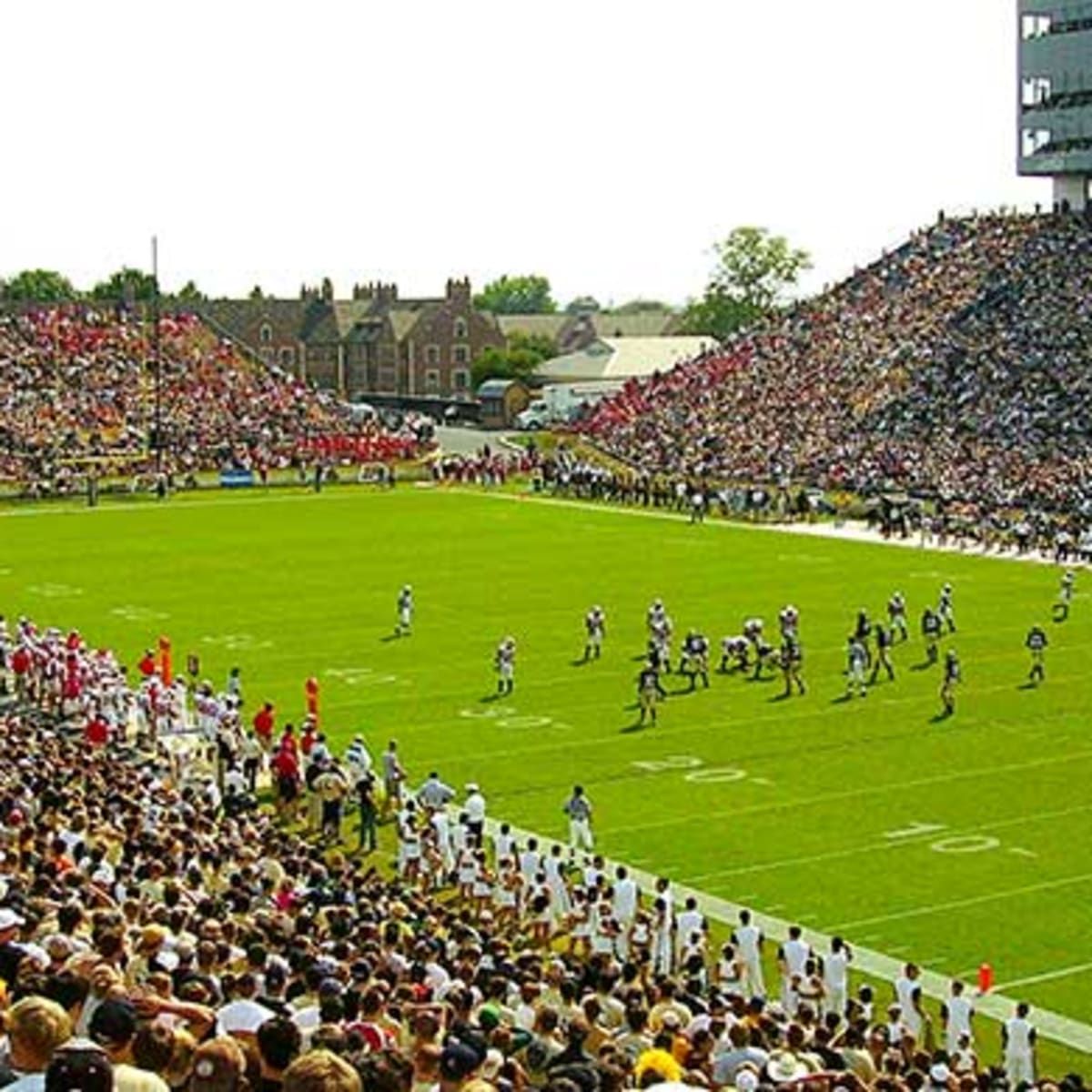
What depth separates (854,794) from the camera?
22.3 m

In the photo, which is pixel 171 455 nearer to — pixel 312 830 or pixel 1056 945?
pixel 312 830

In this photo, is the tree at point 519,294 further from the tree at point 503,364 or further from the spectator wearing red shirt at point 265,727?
the spectator wearing red shirt at point 265,727

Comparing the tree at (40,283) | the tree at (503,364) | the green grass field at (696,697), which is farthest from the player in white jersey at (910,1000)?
the tree at (40,283)

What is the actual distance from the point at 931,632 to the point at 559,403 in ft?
188

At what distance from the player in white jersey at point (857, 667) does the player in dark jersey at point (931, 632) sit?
2652 millimetres

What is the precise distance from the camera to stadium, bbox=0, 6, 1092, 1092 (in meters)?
9.94

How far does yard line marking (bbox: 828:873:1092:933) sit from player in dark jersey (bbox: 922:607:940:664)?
1161 centimetres

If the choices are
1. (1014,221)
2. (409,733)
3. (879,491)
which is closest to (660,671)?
(409,733)

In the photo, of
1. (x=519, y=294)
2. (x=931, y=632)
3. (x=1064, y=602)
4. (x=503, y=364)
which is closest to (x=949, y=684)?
(x=931, y=632)

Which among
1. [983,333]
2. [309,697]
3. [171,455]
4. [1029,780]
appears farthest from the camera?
[171,455]

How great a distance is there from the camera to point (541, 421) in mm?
86062

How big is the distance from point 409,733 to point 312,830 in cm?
462

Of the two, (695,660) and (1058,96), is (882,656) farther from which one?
(1058,96)

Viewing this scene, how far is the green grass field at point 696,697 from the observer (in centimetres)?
1891
